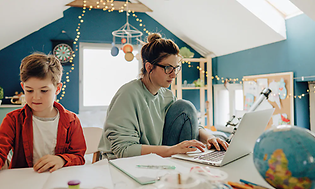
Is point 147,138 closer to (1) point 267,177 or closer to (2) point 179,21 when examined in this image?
(1) point 267,177

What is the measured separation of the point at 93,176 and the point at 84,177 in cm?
3

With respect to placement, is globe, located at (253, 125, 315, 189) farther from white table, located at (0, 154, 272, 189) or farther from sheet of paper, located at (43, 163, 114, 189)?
sheet of paper, located at (43, 163, 114, 189)

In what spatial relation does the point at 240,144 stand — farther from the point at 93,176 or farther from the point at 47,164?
the point at 47,164

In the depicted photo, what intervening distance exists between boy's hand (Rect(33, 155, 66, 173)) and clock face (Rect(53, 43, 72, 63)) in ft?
9.74

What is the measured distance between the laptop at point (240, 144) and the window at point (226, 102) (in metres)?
2.43

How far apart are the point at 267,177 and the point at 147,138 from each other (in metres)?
0.78

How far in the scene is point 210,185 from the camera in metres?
0.46

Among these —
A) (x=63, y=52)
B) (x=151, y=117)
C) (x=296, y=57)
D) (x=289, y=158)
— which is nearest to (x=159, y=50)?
(x=151, y=117)

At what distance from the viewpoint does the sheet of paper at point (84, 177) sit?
0.62 metres

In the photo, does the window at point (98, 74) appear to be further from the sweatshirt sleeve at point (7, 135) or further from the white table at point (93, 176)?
the white table at point (93, 176)

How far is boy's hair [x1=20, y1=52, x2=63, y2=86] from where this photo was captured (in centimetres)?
97

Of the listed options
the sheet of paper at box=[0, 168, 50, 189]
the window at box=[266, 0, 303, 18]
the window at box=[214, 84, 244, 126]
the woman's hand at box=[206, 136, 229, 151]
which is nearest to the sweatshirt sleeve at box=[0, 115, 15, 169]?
the sheet of paper at box=[0, 168, 50, 189]

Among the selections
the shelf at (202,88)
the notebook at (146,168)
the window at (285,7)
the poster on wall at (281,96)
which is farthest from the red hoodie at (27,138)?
the shelf at (202,88)

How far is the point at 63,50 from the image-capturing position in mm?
3506
